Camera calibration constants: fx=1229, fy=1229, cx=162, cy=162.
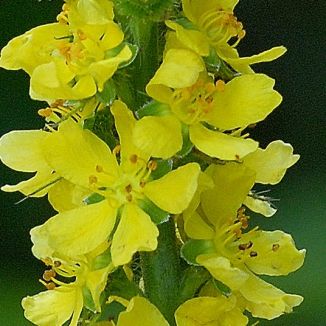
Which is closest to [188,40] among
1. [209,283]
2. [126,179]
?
[126,179]

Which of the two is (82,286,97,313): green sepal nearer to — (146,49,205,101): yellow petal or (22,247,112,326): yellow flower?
(22,247,112,326): yellow flower

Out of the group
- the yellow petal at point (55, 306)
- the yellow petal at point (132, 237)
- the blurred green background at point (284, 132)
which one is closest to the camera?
the yellow petal at point (132, 237)

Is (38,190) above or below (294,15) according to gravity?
above

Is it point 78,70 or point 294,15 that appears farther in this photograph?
point 294,15

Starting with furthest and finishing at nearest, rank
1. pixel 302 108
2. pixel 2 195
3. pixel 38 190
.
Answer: pixel 302 108, pixel 2 195, pixel 38 190

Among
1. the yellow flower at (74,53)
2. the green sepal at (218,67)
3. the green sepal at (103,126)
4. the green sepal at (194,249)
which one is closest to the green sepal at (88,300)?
the green sepal at (194,249)

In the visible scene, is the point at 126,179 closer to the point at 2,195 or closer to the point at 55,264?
the point at 55,264

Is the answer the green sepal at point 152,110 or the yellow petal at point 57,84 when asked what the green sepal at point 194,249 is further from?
the yellow petal at point 57,84
